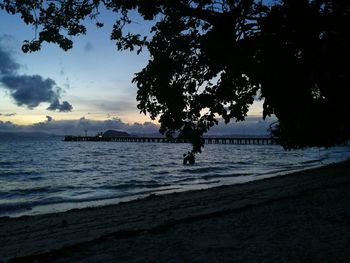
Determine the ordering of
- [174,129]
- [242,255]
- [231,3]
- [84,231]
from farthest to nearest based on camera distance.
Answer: [84,231], [174,129], [231,3], [242,255]

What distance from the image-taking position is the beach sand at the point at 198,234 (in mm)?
5996

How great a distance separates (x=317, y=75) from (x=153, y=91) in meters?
2.99

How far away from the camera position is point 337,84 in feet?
22.1

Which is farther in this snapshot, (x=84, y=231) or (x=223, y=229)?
(x=84, y=231)

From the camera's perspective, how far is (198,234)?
7.52 metres

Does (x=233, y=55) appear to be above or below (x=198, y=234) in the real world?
above

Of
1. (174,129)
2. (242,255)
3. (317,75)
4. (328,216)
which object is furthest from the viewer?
(328,216)

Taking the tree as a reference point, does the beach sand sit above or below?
below

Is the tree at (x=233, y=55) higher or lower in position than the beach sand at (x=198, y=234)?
higher

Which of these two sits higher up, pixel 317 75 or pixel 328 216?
pixel 317 75

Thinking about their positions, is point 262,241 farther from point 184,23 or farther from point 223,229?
point 184,23

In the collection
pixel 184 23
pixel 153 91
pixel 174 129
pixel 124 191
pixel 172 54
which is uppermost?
pixel 184 23

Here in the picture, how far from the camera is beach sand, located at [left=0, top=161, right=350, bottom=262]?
5996 millimetres

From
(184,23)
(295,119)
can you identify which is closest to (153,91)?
(184,23)
